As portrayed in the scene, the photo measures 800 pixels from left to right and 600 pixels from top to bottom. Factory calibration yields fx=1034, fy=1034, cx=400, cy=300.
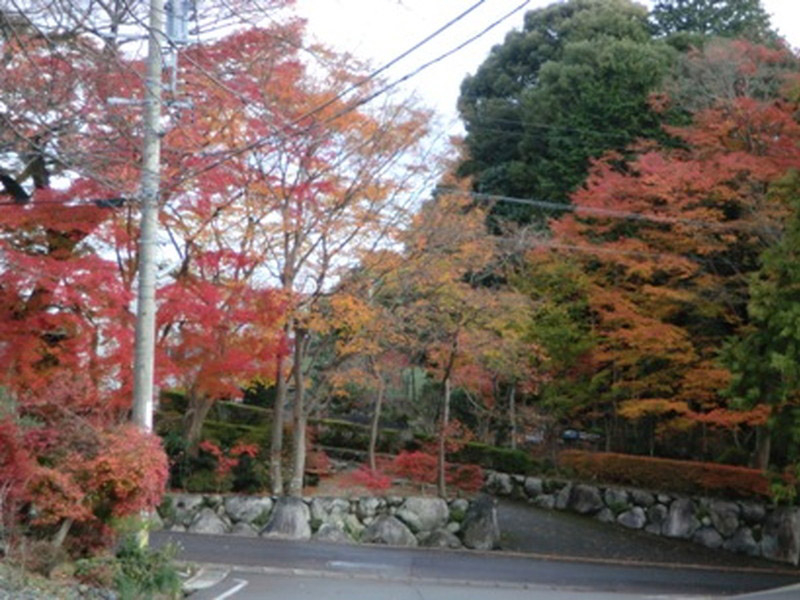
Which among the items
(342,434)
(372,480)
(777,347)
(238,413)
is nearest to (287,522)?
(372,480)

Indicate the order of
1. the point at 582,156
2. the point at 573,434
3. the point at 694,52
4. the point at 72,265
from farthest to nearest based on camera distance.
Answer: the point at 573,434
the point at 582,156
the point at 694,52
the point at 72,265

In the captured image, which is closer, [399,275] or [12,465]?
[12,465]

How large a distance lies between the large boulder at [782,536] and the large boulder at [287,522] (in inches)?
473

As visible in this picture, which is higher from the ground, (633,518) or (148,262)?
(148,262)

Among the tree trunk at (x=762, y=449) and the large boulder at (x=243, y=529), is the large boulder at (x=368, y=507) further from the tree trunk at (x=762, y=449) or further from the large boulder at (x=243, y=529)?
the tree trunk at (x=762, y=449)

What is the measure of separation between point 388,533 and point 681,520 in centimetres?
885

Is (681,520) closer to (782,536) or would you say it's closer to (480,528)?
(782,536)

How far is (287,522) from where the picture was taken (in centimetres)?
2458

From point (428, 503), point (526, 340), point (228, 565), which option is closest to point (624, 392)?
point (526, 340)

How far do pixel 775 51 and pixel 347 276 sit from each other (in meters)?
14.0

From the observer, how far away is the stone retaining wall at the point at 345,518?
24.8 meters

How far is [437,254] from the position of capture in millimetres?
25406

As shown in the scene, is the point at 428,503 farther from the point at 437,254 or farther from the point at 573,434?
the point at 573,434

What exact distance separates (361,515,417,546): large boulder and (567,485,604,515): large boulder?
758 centimetres
